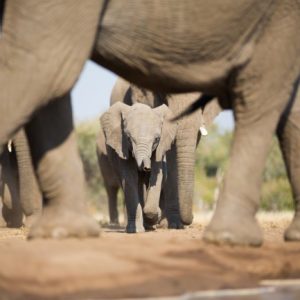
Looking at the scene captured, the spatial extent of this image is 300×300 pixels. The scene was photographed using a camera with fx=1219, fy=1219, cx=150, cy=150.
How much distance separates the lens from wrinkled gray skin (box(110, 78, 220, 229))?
12180 mm

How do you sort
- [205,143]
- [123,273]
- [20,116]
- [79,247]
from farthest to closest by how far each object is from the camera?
[205,143] → [20,116] → [79,247] → [123,273]

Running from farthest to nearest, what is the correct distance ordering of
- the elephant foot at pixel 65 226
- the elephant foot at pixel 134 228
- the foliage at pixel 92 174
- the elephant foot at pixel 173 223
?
the foliage at pixel 92 174, the elephant foot at pixel 173 223, the elephant foot at pixel 134 228, the elephant foot at pixel 65 226

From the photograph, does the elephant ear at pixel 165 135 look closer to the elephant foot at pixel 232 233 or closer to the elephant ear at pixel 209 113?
the elephant ear at pixel 209 113

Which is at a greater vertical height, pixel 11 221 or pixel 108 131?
pixel 108 131

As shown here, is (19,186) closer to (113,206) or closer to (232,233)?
(113,206)

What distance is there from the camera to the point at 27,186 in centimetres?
1292

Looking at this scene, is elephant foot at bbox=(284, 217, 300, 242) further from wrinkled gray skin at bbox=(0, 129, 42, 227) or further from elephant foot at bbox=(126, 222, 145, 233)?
wrinkled gray skin at bbox=(0, 129, 42, 227)

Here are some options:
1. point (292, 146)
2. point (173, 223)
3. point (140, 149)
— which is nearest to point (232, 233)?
point (292, 146)

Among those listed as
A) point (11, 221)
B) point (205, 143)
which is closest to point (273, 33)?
point (11, 221)

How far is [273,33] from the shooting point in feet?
20.7

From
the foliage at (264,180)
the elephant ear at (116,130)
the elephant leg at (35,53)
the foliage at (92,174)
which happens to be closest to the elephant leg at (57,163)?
the elephant leg at (35,53)

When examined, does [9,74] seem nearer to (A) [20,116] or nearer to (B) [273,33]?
(A) [20,116]

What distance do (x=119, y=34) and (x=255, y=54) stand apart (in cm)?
85

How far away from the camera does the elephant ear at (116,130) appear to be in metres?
12.9
